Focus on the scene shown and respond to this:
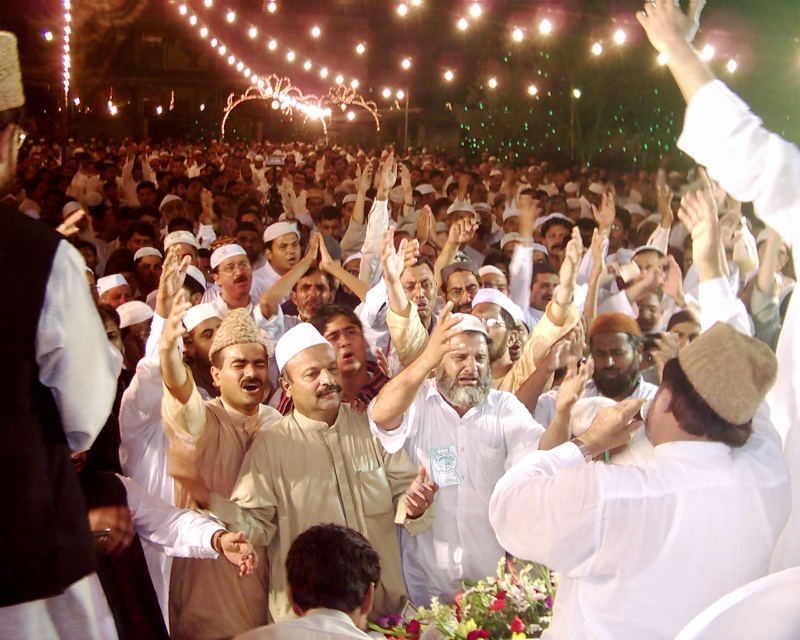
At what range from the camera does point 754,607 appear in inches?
61.6

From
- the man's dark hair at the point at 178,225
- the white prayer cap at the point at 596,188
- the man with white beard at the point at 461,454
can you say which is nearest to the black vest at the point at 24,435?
the man with white beard at the point at 461,454

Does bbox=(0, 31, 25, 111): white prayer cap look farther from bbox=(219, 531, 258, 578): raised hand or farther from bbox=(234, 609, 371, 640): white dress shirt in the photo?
bbox=(219, 531, 258, 578): raised hand

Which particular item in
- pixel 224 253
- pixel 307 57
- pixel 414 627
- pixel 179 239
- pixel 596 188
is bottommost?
pixel 414 627

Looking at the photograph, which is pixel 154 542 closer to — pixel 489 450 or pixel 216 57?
pixel 489 450

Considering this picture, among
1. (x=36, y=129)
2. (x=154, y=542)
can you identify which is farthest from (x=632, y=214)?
(x=36, y=129)

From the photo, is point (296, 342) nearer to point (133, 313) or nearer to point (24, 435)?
point (133, 313)

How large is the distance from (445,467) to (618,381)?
86cm

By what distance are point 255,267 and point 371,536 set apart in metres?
2.93

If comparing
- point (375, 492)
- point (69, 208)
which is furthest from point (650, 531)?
point (69, 208)

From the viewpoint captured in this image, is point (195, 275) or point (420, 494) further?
point (195, 275)

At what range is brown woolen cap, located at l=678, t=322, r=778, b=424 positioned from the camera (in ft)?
6.21

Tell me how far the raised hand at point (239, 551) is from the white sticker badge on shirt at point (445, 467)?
2.68 ft

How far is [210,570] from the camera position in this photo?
295 centimetres

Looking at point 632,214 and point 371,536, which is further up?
point 632,214
